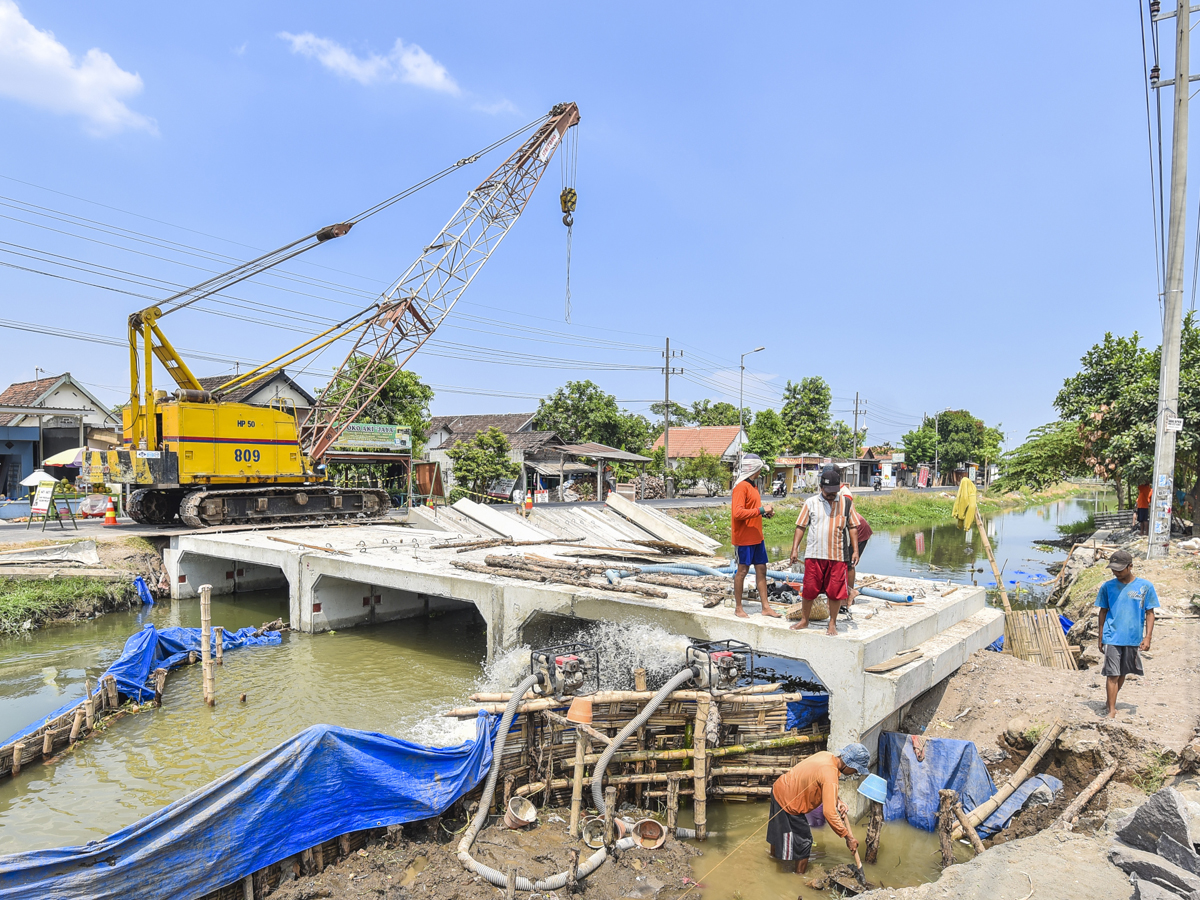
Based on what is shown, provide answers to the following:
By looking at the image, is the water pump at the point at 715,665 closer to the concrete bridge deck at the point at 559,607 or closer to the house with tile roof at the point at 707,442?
the concrete bridge deck at the point at 559,607

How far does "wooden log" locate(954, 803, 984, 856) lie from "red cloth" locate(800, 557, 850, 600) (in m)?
1.97

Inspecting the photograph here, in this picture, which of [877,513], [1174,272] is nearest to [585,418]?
[877,513]

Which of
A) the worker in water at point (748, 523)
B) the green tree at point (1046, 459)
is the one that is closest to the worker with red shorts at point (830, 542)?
the worker in water at point (748, 523)

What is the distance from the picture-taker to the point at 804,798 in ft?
18.7

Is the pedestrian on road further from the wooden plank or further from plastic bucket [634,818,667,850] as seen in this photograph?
plastic bucket [634,818,667,850]

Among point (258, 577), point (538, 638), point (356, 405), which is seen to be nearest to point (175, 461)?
point (258, 577)

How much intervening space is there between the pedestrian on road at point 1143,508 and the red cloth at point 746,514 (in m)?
16.0

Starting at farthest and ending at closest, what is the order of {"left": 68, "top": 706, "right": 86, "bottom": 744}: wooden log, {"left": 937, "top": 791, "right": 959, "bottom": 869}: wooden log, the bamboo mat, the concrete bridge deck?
the bamboo mat → {"left": 68, "top": 706, "right": 86, "bottom": 744}: wooden log → the concrete bridge deck → {"left": 937, "top": 791, "right": 959, "bottom": 869}: wooden log

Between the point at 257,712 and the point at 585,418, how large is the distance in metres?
32.7

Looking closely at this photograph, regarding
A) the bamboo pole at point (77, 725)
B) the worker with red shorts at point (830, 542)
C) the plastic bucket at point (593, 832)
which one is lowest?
the bamboo pole at point (77, 725)

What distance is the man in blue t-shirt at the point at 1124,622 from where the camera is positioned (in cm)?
666

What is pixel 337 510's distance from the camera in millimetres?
21219

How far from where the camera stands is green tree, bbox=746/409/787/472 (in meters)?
47.6

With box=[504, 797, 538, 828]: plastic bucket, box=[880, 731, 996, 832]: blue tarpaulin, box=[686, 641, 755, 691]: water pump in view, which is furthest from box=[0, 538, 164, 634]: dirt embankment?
box=[880, 731, 996, 832]: blue tarpaulin
